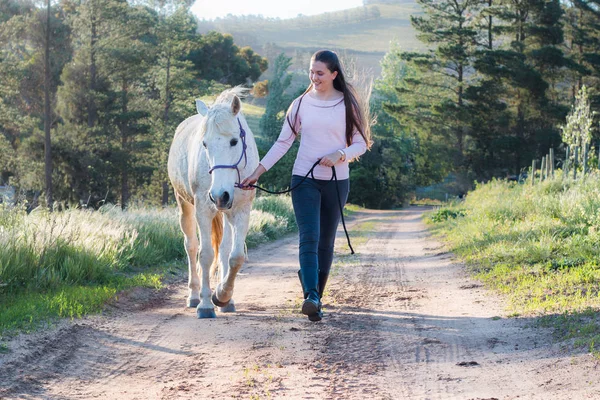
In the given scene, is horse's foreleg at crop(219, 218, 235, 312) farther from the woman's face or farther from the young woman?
the woman's face

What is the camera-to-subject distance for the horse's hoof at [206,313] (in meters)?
6.86

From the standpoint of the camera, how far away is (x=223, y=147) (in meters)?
A: 6.24

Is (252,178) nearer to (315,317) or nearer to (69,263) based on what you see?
(315,317)

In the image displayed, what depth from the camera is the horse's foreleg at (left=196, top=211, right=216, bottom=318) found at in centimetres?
690

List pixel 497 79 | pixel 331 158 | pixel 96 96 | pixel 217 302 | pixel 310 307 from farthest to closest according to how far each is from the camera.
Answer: pixel 497 79 < pixel 96 96 < pixel 217 302 < pixel 331 158 < pixel 310 307

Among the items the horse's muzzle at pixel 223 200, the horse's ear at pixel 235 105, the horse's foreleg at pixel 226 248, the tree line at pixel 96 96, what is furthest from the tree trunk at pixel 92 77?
the horse's muzzle at pixel 223 200

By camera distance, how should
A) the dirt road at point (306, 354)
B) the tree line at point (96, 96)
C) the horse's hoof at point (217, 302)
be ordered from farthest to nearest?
the tree line at point (96, 96)
the horse's hoof at point (217, 302)
the dirt road at point (306, 354)

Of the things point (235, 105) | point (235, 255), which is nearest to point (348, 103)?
point (235, 105)

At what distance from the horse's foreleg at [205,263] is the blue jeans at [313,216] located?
43.0 inches

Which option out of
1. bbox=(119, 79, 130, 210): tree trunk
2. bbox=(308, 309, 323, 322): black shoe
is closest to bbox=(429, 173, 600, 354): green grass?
bbox=(308, 309, 323, 322): black shoe

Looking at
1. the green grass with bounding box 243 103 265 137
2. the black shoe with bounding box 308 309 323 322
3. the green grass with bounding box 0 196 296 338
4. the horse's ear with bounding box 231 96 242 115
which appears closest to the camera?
the black shoe with bounding box 308 309 323 322

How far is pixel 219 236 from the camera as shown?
8086 millimetres

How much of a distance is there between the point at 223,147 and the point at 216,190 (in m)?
0.46

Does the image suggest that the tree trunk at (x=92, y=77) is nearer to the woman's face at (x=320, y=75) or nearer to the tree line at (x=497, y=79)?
the tree line at (x=497, y=79)
